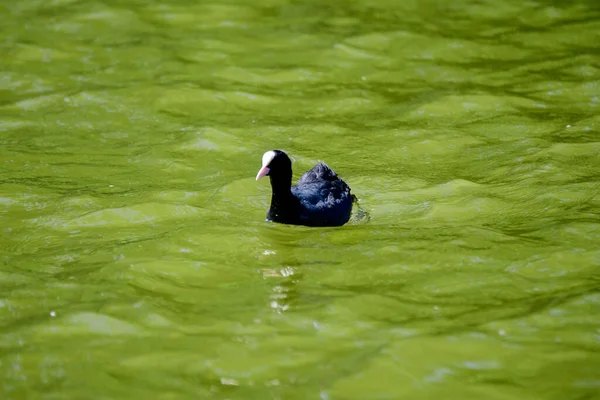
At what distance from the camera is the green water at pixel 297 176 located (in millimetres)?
4965

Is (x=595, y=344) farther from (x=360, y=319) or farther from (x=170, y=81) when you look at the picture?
(x=170, y=81)

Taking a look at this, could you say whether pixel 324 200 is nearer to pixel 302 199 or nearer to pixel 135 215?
pixel 302 199

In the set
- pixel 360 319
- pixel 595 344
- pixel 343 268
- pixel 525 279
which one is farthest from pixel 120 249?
pixel 595 344

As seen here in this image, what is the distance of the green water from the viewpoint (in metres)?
4.96

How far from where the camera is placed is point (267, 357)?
5008 mm

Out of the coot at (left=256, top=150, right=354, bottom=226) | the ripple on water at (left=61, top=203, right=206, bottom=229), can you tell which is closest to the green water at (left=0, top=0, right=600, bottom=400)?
the ripple on water at (left=61, top=203, right=206, bottom=229)

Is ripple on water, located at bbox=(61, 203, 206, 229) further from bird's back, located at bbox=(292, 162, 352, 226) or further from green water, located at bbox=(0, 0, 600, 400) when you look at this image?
bird's back, located at bbox=(292, 162, 352, 226)

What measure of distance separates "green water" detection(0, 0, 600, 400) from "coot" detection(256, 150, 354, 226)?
16 centimetres

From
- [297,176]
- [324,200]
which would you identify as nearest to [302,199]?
[324,200]

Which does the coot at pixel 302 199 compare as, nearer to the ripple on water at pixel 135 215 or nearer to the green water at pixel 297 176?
the green water at pixel 297 176

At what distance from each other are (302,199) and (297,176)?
51.4 inches

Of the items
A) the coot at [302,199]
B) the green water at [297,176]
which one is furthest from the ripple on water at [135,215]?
the coot at [302,199]

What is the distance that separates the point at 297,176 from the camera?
839 centimetres

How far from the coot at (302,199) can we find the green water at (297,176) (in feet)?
0.51
